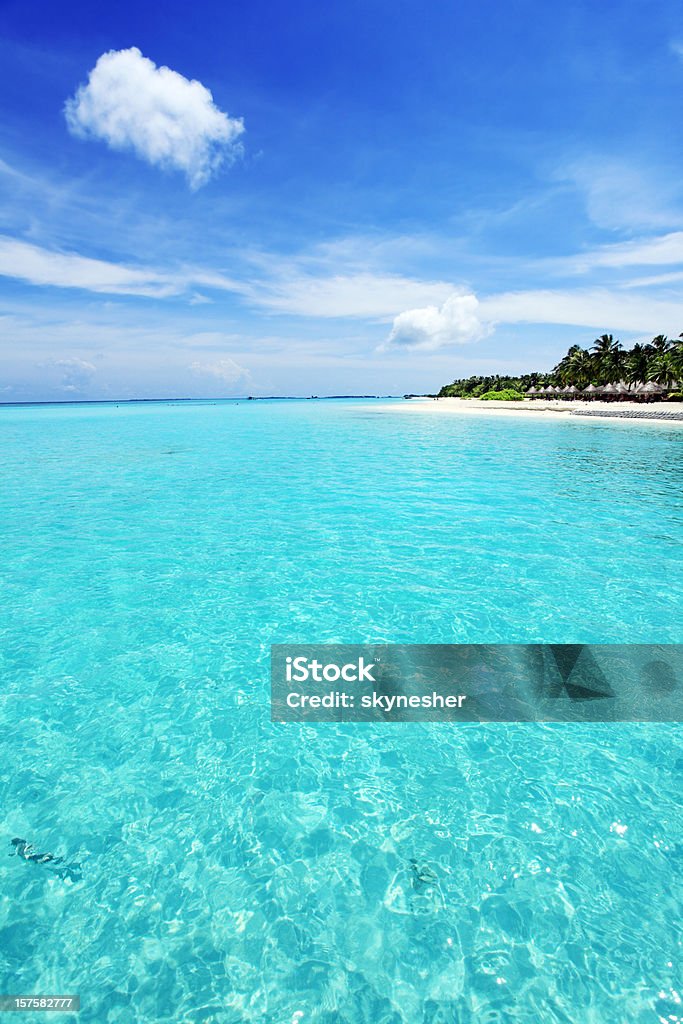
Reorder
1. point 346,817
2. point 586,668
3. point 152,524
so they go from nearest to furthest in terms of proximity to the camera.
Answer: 1. point 346,817
2. point 586,668
3. point 152,524

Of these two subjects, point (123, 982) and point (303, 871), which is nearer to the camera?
point (123, 982)

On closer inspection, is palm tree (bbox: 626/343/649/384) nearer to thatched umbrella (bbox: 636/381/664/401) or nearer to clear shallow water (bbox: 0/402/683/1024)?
thatched umbrella (bbox: 636/381/664/401)

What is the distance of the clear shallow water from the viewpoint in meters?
3.37

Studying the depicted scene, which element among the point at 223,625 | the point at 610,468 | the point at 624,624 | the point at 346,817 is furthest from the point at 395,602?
the point at 610,468

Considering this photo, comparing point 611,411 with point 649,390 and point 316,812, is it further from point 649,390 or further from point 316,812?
point 316,812

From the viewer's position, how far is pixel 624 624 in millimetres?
8094


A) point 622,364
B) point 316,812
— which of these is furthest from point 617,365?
Answer: point 316,812

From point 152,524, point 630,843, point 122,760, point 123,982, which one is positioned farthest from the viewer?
point 152,524

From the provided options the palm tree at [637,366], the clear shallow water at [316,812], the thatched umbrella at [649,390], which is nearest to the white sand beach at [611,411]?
the thatched umbrella at [649,390]

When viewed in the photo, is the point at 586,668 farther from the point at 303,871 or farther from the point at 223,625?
the point at 223,625

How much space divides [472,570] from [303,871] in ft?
24.9

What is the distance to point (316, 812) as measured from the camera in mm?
4711

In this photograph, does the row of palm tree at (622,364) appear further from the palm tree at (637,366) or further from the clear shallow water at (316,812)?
the clear shallow water at (316,812)

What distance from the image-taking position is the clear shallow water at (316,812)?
3.37 metres
